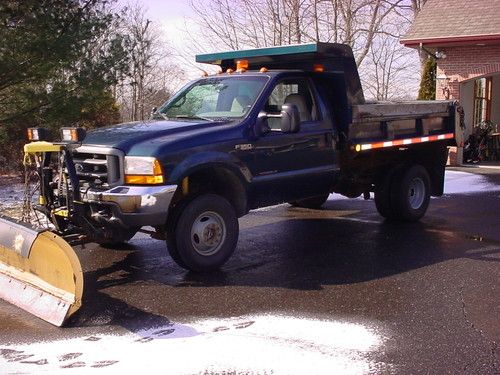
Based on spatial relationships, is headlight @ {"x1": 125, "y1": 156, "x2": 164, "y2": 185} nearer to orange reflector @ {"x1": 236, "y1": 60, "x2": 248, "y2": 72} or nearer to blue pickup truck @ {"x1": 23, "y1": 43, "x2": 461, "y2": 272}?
blue pickup truck @ {"x1": 23, "y1": 43, "x2": 461, "y2": 272}

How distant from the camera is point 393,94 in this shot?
33125 mm

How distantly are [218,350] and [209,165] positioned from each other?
231 centimetres

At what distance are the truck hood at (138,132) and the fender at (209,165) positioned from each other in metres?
0.30

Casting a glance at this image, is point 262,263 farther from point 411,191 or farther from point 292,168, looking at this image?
point 411,191

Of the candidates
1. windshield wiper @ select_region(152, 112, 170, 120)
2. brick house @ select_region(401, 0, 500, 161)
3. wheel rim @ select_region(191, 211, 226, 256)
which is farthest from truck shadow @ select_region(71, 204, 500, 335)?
brick house @ select_region(401, 0, 500, 161)

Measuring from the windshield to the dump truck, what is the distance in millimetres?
18

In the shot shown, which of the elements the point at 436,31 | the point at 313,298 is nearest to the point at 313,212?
the point at 313,298

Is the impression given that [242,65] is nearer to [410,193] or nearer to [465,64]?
[410,193]

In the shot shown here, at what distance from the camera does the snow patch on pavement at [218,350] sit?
4.19 metres

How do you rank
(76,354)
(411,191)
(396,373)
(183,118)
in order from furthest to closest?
1. (411,191)
2. (183,118)
3. (76,354)
4. (396,373)

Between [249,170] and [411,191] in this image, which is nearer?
[249,170]

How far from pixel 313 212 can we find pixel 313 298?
461 centimetres

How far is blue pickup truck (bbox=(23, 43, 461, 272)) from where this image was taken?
6.01m

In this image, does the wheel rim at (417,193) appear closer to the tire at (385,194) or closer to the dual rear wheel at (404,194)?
the dual rear wheel at (404,194)
